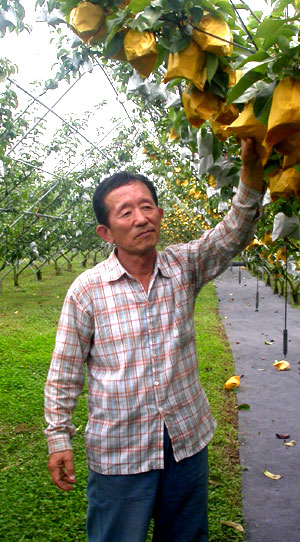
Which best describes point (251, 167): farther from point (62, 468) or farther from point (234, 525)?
point (234, 525)

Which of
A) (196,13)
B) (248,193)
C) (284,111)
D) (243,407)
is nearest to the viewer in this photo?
(284,111)

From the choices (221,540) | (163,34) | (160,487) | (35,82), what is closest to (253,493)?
(221,540)

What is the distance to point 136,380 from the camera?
4.89 feet

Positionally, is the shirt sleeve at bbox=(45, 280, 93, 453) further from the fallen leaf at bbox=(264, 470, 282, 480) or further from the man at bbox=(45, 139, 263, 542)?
the fallen leaf at bbox=(264, 470, 282, 480)

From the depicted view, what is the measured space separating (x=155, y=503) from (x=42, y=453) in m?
2.17

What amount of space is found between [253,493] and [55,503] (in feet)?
3.16

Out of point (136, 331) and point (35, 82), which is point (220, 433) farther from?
point (35, 82)

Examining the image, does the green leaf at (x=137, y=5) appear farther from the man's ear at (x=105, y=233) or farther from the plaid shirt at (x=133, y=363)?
the man's ear at (x=105, y=233)

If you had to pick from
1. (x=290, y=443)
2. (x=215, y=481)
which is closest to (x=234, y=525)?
(x=215, y=481)

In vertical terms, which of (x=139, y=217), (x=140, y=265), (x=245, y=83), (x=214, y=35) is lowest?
(x=140, y=265)

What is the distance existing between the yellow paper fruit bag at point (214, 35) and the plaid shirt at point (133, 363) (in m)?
0.47

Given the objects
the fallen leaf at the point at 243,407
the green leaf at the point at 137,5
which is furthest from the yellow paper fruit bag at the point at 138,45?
the fallen leaf at the point at 243,407

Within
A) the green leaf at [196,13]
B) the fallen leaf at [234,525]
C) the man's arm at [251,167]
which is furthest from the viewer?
the fallen leaf at [234,525]

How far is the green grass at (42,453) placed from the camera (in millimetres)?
2627
